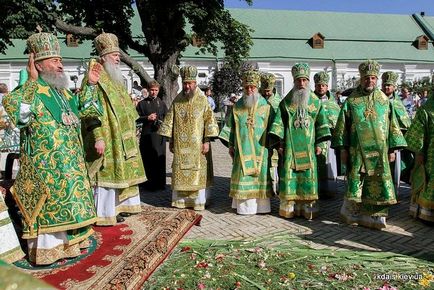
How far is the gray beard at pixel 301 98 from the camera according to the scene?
5.75 m

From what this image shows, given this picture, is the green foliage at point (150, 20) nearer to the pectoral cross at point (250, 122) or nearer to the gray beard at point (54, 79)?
the pectoral cross at point (250, 122)

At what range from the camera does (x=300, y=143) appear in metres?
5.73

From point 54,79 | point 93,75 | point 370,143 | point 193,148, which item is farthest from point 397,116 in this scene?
point 54,79

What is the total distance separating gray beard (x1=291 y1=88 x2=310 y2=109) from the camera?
5.75 m

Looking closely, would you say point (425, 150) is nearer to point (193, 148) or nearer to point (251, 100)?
point (251, 100)

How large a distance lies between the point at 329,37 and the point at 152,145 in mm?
34168

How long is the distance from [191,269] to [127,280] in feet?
2.43

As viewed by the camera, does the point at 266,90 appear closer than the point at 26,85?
No

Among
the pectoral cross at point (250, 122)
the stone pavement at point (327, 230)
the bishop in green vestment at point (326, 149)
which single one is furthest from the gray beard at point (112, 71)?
the bishop in green vestment at point (326, 149)

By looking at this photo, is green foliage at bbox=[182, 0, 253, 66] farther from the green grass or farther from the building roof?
the building roof

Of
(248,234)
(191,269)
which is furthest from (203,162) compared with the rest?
(191,269)

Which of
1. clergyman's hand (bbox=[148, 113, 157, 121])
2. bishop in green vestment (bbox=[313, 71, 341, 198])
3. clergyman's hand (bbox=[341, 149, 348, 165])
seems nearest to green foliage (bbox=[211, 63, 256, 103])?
clergyman's hand (bbox=[148, 113, 157, 121])

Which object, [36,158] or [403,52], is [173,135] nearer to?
[36,158]

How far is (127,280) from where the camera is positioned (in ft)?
11.7
